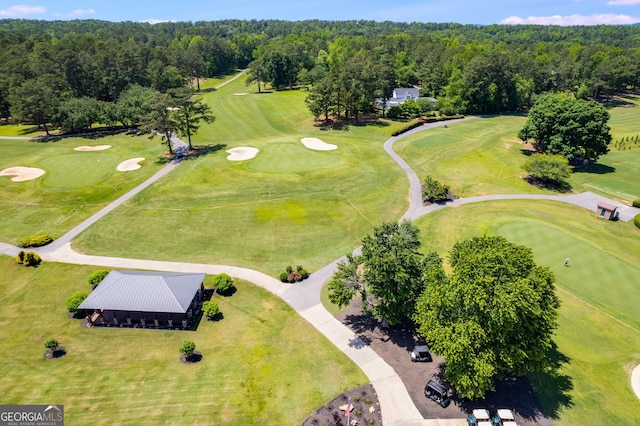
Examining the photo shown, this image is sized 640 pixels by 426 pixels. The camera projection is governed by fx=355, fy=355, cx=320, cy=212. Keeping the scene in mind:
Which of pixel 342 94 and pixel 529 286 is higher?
pixel 342 94

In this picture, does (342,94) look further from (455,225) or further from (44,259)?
(44,259)

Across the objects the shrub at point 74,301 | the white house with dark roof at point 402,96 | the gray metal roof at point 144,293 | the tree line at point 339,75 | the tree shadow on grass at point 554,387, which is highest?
the tree line at point 339,75

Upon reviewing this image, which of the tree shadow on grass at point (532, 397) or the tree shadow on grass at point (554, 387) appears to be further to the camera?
the tree shadow on grass at point (554, 387)

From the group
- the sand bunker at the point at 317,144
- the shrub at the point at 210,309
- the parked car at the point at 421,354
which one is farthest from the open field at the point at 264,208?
the parked car at the point at 421,354

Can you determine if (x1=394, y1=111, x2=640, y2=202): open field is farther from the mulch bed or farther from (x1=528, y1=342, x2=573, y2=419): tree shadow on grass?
the mulch bed

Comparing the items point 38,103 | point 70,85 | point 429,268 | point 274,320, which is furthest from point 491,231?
point 70,85

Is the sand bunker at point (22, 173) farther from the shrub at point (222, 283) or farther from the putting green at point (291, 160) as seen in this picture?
the shrub at point (222, 283)
